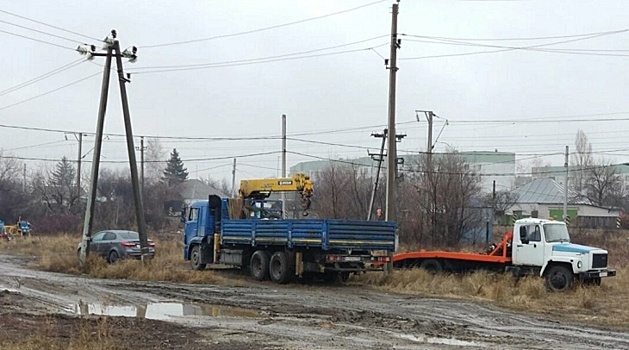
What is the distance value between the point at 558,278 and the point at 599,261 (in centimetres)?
125

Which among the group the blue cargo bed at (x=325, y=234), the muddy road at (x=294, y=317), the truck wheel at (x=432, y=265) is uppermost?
the blue cargo bed at (x=325, y=234)

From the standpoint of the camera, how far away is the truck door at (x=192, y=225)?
27.7 meters

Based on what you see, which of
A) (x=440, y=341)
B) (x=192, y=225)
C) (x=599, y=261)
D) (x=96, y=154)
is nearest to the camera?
(x=440, y=341)

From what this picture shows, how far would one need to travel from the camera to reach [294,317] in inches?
595

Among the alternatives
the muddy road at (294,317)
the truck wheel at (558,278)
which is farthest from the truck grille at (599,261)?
the muddy road at (294,317)

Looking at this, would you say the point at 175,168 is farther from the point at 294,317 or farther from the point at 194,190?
the point at 294,317

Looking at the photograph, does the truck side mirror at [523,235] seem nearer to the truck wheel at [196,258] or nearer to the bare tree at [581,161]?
the truck wheel at [196,258]

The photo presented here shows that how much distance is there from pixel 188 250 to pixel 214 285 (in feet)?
20.4

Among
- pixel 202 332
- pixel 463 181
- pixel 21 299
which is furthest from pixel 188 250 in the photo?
pixel 463 181

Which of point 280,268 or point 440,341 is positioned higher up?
point 280,268

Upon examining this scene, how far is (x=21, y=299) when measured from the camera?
682 inches

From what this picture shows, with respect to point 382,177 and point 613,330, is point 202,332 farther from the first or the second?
point 382,177

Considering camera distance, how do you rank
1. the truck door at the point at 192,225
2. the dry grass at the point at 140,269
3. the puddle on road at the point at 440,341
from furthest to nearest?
1. the truck door at the point at 192,225
2. the dry grass at the point at 140,269
3. the puddle on road at the point at 440,341

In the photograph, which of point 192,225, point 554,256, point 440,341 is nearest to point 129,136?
point 192,225
